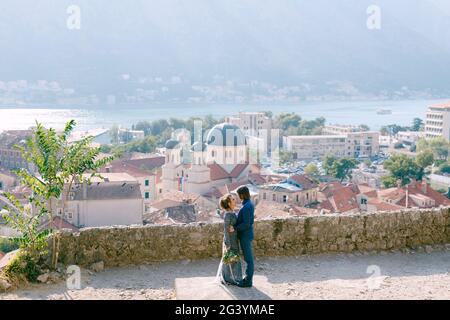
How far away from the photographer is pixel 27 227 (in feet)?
18.0

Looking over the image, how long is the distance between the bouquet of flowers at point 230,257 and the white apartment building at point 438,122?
94.4 m

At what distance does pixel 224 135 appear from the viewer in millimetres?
54688

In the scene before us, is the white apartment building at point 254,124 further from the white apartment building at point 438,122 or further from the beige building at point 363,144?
the white apartment building at point 438,122

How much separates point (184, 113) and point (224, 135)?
82394 millimetres

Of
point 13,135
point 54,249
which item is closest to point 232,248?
point 54,249

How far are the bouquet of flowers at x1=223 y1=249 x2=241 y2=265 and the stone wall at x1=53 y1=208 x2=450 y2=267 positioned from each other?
1297mm

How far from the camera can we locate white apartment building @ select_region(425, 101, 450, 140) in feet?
310

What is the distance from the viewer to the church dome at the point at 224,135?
5438 cm

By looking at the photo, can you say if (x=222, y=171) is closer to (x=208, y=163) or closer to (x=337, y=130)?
(x=208, y=163)

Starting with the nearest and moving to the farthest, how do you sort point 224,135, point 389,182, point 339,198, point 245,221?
1. point 245,221
2. point 339,198
3. point 224,135
4. point 389,182

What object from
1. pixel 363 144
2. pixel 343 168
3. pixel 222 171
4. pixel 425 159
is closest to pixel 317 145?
pixel 363 144

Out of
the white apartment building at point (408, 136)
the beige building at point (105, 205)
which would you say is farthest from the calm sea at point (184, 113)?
the beige building at point (105, 205)

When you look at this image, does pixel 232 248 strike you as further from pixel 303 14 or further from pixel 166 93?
pixel 303 14

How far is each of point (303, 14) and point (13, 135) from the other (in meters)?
149
